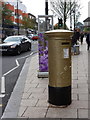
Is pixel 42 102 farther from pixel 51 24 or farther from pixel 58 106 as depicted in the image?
pixel 51 24

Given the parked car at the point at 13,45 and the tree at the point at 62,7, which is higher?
the tree at the point at 62,7

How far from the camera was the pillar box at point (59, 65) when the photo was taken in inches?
195

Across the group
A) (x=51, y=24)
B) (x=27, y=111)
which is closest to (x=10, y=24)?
(x=51, y=24)

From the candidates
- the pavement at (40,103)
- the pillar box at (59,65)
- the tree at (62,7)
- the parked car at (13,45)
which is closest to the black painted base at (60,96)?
the pillar box at (59,65)

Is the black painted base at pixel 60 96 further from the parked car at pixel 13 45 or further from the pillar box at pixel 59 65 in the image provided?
the parked car at pixel 13 45

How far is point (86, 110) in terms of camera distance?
482cm

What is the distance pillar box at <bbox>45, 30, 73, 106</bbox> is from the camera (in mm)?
4953

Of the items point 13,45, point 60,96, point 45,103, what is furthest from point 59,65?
point 13,45

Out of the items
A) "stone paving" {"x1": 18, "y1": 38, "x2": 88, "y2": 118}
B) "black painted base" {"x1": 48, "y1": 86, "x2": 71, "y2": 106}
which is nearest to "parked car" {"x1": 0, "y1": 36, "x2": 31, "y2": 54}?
"stone paving" {"x1": 18, "y1": 38, "x2": 88, "y2": 118}

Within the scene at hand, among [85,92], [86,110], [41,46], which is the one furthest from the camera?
[41,46]

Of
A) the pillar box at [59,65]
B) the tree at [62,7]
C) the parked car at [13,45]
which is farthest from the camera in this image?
the tree at [62,7]

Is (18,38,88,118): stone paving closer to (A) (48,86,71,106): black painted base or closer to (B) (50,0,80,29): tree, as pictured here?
(A) (48,86,71,106): black painted base

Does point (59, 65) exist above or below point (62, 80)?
above

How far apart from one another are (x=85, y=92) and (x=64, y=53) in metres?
1.68
